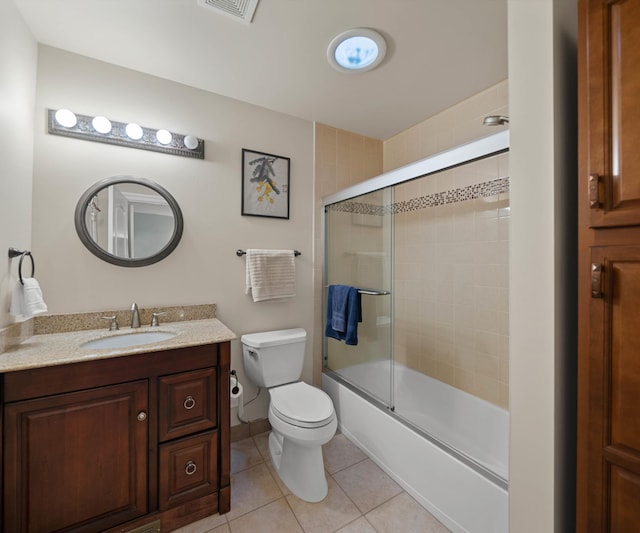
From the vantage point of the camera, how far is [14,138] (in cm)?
133

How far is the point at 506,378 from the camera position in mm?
1833

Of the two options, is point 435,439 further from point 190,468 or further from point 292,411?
point 190,468

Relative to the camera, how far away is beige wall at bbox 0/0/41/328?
1.24m

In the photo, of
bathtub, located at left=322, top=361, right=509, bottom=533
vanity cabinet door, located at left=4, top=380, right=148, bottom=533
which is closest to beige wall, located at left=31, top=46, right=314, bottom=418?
bathtub, located at left=322, top=361, right=509, bottom=533

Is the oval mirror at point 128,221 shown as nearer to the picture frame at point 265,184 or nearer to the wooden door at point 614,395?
the picture frame at point 265,184

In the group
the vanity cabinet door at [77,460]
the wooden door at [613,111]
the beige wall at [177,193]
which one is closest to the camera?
the wooden door at [613,111]

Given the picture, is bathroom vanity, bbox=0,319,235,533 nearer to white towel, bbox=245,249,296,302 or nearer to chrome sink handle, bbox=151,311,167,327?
chrome sink handle, bbox=151,311,167,327

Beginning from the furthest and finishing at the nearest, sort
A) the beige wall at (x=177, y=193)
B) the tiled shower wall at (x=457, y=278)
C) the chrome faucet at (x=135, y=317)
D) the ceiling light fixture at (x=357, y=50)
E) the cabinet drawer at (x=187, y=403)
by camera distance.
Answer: the tiled shower wall at (x=457, y=278) → the chrome faucet at (x=135, y=317) → the beige wall at (x=177, y=193) → the ceiling light fixture at (x=357, y=50) → the cabinet drawer at (x=187, y=403)

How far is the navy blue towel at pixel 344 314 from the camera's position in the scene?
2055 millimetres

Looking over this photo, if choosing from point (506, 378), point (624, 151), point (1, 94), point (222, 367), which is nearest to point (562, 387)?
point (624, 151)

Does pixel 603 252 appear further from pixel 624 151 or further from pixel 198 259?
pixel 198 259

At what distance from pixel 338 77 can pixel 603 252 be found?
165cm

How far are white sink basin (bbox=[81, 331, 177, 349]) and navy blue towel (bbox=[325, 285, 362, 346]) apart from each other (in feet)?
3.52

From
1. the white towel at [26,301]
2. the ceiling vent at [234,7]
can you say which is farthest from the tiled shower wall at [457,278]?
the white towel at [26,301]
